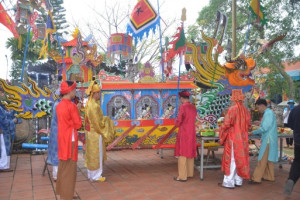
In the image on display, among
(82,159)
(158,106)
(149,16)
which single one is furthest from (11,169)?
(149,16)

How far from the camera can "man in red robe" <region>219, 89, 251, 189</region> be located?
4.05 m

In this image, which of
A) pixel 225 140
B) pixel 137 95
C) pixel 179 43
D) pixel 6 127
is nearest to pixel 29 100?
pixel 6 127

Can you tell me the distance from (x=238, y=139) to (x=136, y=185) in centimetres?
182

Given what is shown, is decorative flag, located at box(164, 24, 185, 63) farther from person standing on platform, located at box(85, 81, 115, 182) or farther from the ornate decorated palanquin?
person standing on platform, located at box(85, 81, 115, 182)

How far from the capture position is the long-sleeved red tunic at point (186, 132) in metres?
4.46

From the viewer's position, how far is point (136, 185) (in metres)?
4.25

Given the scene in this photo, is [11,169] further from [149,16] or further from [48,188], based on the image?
[149,16]

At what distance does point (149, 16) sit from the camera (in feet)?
16.7

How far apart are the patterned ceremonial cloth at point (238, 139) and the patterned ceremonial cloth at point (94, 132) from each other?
78.5 inches

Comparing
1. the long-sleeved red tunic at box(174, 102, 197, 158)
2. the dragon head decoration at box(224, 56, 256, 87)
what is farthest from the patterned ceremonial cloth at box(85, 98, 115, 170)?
the dragon head decoration at box(224, 56, 256, 87)

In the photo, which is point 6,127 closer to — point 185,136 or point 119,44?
point 119,44

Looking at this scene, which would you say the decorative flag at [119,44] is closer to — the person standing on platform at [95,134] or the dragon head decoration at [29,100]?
the person standing on platform at [95,134]

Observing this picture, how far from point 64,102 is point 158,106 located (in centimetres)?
338

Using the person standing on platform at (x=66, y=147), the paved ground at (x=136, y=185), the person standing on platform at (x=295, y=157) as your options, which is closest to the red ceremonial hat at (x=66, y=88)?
the person standing on platform at (x=66, y=147)
